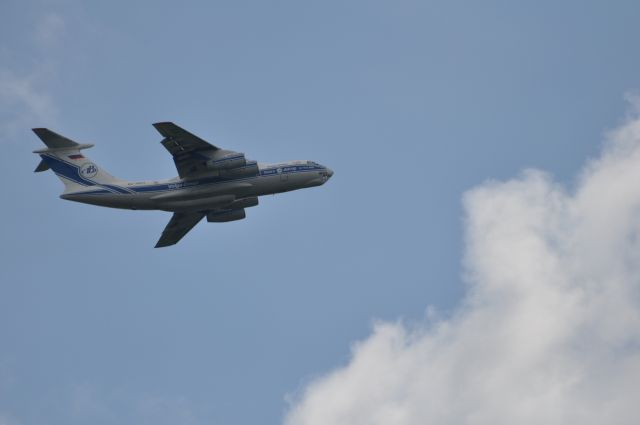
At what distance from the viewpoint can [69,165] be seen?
172ft

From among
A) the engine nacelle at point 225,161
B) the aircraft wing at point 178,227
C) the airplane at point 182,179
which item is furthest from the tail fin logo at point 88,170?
the engine nacelle at point 225,161

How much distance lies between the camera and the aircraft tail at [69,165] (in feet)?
171

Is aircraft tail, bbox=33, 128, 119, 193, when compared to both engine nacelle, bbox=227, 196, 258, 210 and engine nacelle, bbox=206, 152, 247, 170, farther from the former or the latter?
engine nacelle, bbox=227, 196, 258, 210

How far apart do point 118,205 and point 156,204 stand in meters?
1.70

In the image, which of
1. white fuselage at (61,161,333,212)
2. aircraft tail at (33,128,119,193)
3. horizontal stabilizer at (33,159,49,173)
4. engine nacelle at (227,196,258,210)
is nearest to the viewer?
white fuselage at (61,161,333,212)

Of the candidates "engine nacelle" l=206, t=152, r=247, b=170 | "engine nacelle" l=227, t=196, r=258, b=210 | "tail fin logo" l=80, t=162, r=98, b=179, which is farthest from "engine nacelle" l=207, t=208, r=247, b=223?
"tail fin logo" l=80, t=162, r=98, b=179

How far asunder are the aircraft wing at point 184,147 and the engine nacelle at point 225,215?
4.20 metres

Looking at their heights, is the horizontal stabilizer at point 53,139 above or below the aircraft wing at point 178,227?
above

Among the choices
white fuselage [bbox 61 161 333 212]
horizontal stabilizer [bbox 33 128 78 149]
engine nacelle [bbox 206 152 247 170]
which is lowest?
white fuselage [bbox 61 161 333 212]

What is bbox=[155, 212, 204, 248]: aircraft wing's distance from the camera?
55513 millimetres

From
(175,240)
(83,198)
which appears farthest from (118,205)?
(175,240)

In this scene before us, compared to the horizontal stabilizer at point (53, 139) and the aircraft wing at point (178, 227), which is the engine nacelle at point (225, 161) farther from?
the horizontal stabilizer at point (53, 139)

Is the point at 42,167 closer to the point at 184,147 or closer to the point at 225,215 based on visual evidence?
the point at 184,147

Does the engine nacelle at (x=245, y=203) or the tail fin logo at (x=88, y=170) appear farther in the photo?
the engine nacelle at (x=245, y=203)
